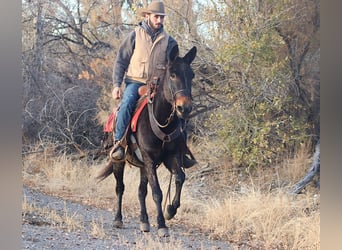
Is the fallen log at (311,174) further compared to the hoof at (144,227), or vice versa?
the fallen log at (311,174)

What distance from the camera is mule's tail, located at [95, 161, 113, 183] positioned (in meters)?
4.31

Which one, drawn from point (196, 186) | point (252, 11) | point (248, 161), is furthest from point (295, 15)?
point (196, 186)

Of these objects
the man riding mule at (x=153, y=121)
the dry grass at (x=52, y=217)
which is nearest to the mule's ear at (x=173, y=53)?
the man riding mule at (x=153, y=121)

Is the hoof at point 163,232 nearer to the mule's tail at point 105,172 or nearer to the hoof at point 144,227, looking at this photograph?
the hoof at point 144,227

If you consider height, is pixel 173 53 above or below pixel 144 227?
above

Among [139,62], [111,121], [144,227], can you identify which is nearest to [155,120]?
[111,121]

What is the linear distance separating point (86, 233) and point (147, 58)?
1427 millimetres

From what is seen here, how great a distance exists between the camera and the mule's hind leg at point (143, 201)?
166 inches

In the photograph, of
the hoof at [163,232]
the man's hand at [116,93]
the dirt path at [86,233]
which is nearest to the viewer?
the dirt path at [86,233]

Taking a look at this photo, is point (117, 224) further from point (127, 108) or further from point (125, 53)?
point (125, 53)

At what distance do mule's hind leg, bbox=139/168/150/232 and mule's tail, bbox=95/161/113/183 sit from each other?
250mm

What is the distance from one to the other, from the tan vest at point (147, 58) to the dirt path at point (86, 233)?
1109mm

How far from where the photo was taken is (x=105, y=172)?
432 centimetres

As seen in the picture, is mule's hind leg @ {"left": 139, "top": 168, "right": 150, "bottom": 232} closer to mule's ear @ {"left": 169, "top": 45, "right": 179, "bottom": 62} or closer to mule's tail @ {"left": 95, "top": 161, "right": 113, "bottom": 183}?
mule's tail @ {"left": 95, "top": 161, "right": 113, "bottom": 183}
